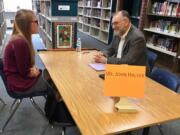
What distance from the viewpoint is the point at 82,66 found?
213cm

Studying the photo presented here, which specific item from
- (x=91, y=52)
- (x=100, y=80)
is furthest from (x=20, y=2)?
(x=100, y=80)

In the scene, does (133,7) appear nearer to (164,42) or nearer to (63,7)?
(164,42)

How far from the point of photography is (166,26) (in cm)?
431

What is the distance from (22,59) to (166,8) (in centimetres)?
338

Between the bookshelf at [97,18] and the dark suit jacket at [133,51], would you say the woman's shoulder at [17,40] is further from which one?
the bookshelf at [97,18]

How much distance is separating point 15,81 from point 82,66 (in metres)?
0.67

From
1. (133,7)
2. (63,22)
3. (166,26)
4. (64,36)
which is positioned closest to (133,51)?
(64,36)

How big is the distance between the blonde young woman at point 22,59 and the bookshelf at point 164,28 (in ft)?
9.72

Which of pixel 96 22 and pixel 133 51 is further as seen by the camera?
pixel 96 22

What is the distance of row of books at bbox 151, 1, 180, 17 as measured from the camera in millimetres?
3981

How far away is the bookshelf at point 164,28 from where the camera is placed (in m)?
4.07

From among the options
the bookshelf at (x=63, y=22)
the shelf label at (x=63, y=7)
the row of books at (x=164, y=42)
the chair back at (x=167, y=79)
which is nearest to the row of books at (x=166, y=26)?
the row of books at (x=164, y=42)

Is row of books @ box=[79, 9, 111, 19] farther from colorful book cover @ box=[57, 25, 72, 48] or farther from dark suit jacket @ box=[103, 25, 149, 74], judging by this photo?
dark suit jacket @ box=[103, 25, 149, 74]

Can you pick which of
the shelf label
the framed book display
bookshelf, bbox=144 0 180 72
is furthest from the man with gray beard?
bookshelf, bbox=144 0 180 72
